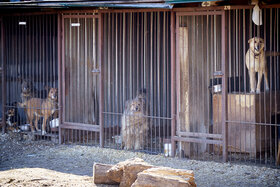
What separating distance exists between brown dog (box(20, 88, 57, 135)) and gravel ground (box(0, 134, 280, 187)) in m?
0.59

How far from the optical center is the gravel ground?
21.4 feet

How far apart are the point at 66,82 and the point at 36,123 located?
5.36ft

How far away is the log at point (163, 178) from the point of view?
518 centimetres

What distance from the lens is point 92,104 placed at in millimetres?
10180

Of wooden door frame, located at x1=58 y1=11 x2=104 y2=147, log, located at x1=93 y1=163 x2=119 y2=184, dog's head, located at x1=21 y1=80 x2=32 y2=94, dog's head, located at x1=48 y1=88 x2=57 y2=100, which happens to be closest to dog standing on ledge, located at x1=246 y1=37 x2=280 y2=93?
wooden door frame, located at x1=58 y1=11 x2=104 y2=147

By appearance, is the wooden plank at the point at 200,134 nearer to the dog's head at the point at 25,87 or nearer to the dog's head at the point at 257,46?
the dog's head at the point at 257,46

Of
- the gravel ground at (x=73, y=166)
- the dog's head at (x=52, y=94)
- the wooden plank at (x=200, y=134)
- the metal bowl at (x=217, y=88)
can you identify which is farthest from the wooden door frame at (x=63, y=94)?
the metal bowl at (x=217, y=88)

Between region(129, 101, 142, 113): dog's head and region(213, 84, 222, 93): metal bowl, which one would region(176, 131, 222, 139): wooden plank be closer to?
region(213, 84, 222, 93): metal bowl

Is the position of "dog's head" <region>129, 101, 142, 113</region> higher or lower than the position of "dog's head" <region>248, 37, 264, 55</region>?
lower

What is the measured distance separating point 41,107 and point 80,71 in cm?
138

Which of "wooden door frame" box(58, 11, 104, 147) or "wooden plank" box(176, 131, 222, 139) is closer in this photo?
"wooden plank" box(176, 131, 222, 139)

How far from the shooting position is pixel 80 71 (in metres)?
10.0

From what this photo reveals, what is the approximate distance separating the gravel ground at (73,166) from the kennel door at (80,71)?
81 centimetres

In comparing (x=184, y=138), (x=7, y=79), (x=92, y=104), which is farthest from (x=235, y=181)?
(x=7, y=79)
